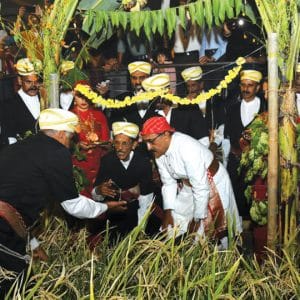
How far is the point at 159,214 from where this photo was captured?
5855mm

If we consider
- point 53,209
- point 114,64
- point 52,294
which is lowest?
point 53,209

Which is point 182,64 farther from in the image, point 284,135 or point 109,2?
point 284,135

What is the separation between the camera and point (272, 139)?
15.8 feet

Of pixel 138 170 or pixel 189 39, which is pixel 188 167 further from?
pixel 189 39

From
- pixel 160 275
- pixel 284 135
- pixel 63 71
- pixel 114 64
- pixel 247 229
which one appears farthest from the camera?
pixel 114 64

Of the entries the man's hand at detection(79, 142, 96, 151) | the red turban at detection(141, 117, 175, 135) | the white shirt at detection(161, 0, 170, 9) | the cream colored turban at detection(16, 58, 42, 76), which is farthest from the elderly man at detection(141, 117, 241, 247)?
the white shirt at detection(161, 0, 170, 9)

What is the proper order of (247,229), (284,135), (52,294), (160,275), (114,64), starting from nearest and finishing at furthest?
(52,294), (160,275), (284,135), (247,229), (114,64)

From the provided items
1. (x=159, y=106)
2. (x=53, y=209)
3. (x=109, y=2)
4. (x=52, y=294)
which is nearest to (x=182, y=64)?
(x=159, y=106)

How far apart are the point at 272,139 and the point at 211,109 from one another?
204 cm

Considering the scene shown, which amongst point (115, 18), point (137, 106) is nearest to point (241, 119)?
point (137, 106)

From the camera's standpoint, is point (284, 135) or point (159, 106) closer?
point (284, 135)

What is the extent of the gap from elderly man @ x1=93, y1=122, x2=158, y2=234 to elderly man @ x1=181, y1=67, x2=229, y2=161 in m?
0.89

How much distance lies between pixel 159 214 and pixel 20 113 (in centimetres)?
165

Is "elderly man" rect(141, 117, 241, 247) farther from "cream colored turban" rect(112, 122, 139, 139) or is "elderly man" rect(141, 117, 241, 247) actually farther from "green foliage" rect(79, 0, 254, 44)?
"green foliage" rect(79, 0, 254, 44)
